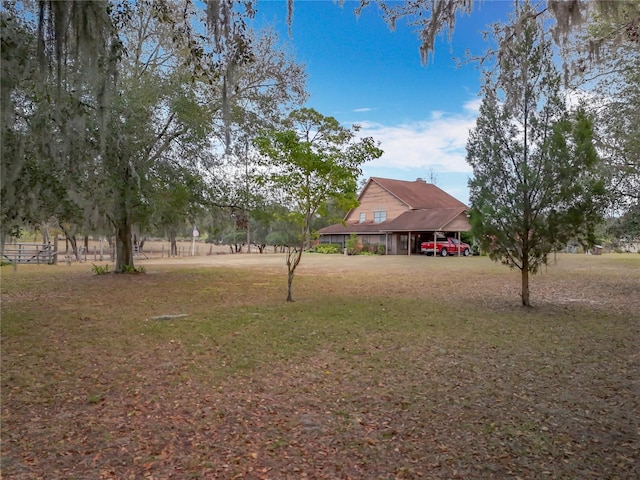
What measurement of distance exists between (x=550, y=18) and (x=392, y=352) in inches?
211

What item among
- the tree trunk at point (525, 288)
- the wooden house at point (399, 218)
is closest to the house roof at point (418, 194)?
the wooden house at point (399, 218)

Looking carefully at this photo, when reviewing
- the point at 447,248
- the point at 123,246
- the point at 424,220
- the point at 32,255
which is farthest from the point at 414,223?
the point at 32,255

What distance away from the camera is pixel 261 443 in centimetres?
335

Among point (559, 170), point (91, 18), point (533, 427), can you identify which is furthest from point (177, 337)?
point (559, 170)

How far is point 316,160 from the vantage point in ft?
33.8

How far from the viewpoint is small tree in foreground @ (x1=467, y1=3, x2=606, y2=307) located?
9.05 meters

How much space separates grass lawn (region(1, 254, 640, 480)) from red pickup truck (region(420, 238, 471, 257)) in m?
23.5

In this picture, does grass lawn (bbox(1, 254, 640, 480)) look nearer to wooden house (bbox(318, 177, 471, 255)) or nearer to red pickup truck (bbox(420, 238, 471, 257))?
red pickup truck (bbox(420, 238, 471, 257))

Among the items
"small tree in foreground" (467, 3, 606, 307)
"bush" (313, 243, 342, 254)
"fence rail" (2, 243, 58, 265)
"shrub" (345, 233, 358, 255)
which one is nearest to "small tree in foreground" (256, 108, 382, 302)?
"small tree in foreground" (467, 3, 606, 307)

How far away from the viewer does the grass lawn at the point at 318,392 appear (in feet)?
10.1

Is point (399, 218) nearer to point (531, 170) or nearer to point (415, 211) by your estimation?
point (415, 211)

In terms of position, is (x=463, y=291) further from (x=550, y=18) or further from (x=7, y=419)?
(x=7, y=419)

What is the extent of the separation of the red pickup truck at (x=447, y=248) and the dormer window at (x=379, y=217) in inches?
241

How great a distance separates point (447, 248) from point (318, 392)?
3059 cm
